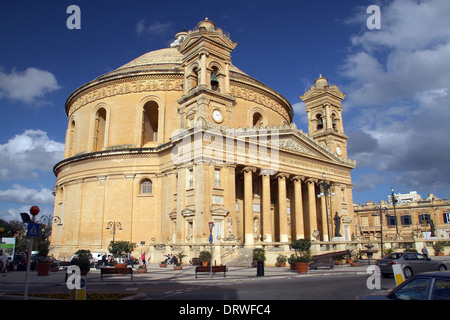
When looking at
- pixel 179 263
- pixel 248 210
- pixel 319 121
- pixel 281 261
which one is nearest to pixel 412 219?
pixel 319 121

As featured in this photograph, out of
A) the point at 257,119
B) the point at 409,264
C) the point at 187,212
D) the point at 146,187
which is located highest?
the point at 257,119

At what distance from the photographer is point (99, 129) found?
1671 inches

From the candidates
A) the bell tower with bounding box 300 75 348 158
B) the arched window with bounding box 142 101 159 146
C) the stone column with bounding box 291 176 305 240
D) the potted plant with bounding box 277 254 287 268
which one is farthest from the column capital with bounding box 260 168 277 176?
the arched window with bounding box 142 101 159 146

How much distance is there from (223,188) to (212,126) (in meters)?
5.12

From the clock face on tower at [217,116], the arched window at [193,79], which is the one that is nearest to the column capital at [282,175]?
the clock face on tower at [217,116]

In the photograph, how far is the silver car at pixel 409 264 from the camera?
56.7 ft

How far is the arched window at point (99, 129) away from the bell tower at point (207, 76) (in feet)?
44.3

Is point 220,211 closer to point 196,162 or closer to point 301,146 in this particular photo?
point 196,162

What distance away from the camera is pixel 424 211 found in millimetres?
63469

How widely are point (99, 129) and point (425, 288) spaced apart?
41.0 m

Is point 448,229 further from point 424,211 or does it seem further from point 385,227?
point 385,227

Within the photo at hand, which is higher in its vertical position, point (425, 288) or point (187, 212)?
point (187, 212)

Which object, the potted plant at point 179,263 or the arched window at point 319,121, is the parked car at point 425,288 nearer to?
the potted plant at point 179,263
